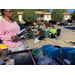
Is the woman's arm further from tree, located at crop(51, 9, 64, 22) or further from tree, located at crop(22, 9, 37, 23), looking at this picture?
tree, located at crop(51, 9, 64, 22)

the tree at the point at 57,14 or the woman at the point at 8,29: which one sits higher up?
the tree at the point at 57,14

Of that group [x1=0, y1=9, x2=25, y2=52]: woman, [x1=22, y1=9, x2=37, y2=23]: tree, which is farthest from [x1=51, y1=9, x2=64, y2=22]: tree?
[x1=0, y1=9, x2=25, y2=52]: woman

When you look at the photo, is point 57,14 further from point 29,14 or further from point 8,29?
point 8,29

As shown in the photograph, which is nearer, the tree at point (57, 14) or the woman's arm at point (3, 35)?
the woman's arm at point (3, 35)

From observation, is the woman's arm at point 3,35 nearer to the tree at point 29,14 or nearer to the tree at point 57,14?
the tree at point 29,14

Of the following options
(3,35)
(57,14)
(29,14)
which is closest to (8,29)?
(3,35)

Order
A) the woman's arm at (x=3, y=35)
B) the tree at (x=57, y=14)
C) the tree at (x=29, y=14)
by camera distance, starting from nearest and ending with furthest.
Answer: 1. the woman's arm at (x=3, y=35)
2. the tree at (x=29, y=14)
3. the tree at (x=57, y=14)

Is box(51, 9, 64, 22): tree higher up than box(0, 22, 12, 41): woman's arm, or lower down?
higher up

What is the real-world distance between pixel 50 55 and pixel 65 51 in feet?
0.99

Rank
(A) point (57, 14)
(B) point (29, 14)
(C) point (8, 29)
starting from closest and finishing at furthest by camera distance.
Answer: (C) point (8, 29)
(B) point (29, 14)
(A) point (57, 14)

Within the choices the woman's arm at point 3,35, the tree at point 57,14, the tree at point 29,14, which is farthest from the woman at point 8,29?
the tree at point 57,14

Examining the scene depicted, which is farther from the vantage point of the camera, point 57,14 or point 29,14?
point 57,14
